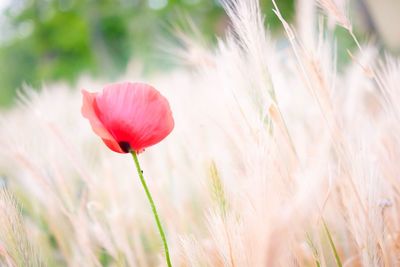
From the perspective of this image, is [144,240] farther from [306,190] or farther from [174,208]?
[306,190]

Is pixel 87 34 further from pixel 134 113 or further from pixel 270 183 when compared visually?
pixel 270 183

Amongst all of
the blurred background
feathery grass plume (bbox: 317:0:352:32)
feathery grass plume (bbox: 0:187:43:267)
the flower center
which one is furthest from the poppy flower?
the blurred background

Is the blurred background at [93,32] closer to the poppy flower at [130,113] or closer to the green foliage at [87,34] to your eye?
the green foliage at [87,34]

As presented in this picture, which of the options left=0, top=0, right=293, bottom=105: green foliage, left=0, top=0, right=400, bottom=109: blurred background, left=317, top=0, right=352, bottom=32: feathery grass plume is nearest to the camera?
left=317, top=0, right=352, bottom=32: feathery grass plume

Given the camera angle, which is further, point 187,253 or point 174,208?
point 174,208

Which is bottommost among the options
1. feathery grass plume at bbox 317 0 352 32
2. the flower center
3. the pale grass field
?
the pale grass field

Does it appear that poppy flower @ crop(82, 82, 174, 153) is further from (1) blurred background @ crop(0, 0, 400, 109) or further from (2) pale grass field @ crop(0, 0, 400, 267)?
(1) blurred background @ crop(0, 0, 400, 109)

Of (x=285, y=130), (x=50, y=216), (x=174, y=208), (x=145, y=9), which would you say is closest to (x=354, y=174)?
(x=285, y=130)

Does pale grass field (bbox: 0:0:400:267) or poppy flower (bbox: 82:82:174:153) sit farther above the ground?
poppy flower (bbox: 82:82:174:153)
